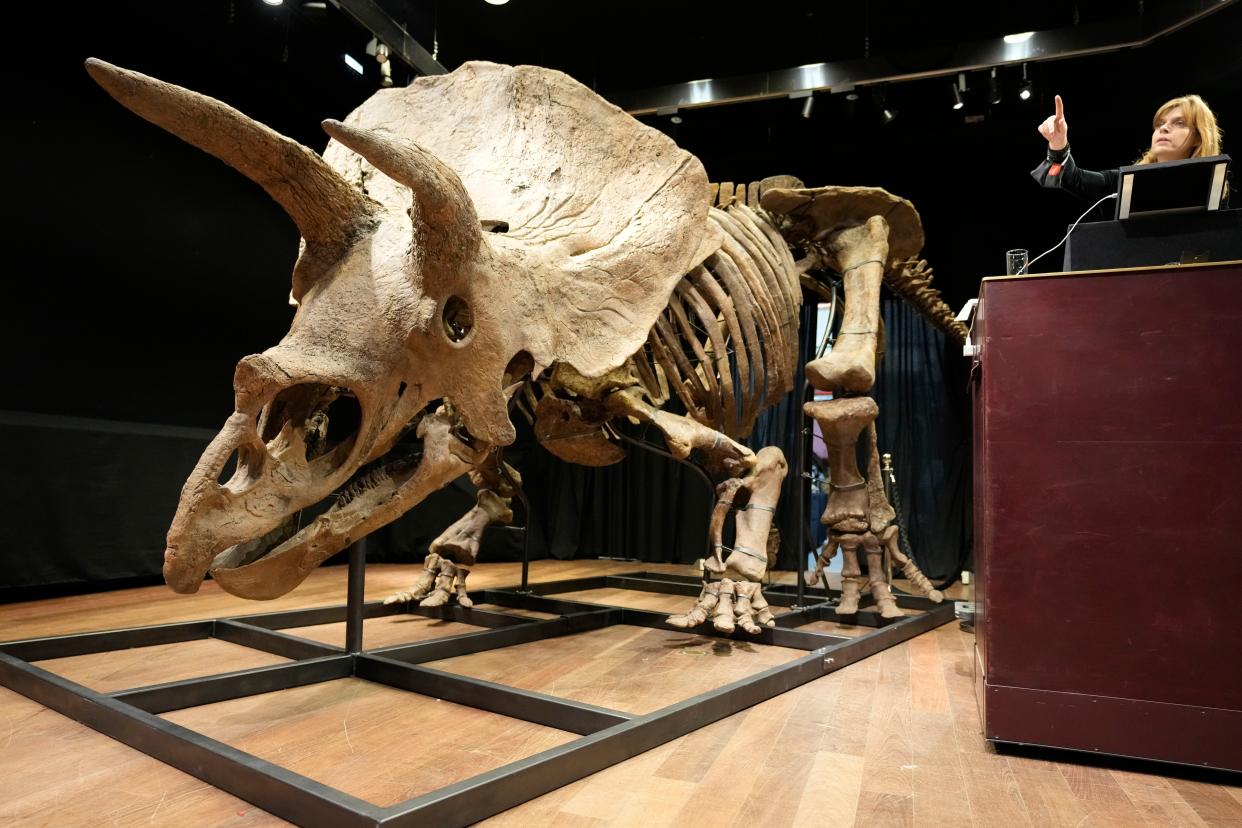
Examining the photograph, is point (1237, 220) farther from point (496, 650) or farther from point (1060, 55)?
point (1060, 55)

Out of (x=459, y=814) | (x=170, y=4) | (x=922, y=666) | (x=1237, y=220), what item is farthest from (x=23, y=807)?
(x=170, y=4)

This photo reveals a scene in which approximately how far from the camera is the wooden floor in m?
2.02

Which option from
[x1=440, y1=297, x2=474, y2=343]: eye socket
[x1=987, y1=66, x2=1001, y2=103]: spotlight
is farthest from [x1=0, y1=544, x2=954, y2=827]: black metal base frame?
[x1=987, y1=66, x2=1001, y2=103]: spotlight

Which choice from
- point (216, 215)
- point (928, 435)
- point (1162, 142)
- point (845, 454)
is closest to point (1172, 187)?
point (1162, 142)

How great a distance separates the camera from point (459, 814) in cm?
182

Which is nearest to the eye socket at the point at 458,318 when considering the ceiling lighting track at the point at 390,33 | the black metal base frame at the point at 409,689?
the black metal base frame at the point at 409,689

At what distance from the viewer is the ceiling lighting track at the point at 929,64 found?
559cm

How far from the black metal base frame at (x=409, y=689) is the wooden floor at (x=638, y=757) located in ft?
0.15

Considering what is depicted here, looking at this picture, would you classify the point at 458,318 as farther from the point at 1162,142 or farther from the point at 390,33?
the point at 390,33

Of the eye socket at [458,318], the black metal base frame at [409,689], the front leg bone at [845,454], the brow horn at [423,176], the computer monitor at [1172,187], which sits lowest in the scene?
the black metal base frame at [409,689]

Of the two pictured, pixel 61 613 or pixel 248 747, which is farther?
pixel 61 613

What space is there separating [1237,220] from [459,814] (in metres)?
2.83

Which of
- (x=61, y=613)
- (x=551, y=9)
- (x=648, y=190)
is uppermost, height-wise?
(x=551, y=9)

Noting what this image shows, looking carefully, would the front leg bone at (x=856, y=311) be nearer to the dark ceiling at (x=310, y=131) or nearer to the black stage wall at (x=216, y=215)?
the dark ceiling at (x=310, y=131)
